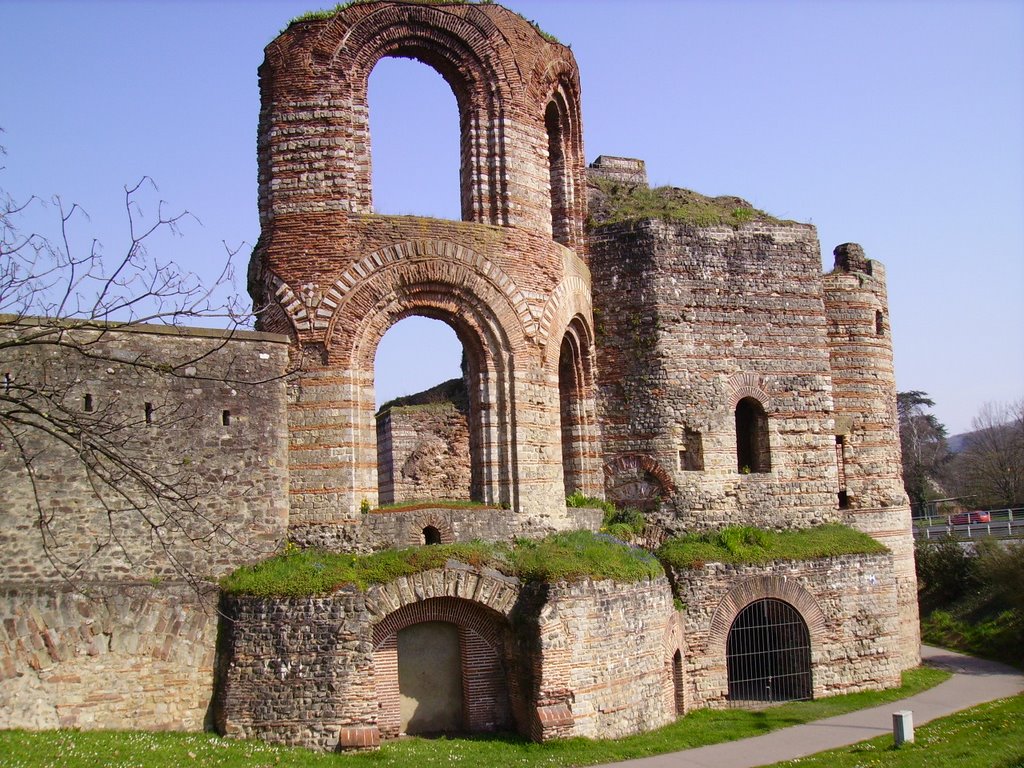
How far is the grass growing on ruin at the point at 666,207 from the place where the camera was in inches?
748

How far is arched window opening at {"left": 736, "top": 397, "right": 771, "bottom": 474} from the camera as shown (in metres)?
18.8

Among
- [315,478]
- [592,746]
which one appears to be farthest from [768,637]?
[315,478]

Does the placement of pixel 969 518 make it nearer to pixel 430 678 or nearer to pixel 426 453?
pixel 426 453

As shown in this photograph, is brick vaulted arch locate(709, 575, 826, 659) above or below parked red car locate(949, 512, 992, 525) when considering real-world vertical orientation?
below

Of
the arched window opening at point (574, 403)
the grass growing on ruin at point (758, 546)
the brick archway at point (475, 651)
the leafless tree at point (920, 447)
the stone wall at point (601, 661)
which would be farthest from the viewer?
the leafless tree at point (920, 447)

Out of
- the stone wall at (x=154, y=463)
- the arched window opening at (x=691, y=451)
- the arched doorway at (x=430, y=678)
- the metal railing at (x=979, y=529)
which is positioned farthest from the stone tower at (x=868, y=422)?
the stone wall at (x=154, y=463)

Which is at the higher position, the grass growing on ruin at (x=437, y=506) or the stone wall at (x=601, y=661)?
the grass growing on ruin at (x=437, y=506)

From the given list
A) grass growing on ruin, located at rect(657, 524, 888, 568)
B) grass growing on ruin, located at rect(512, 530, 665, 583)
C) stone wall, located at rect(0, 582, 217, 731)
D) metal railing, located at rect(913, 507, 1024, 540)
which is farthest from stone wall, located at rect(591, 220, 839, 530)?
metal railing, located at rect(913, 507, 1024, 540)

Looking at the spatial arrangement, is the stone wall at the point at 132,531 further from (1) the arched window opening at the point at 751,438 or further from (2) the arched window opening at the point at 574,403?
(1) the arched window opening at the point at 751,438

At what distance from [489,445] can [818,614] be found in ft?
22.8

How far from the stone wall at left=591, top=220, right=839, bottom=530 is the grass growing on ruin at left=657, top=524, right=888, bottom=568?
0.34 m

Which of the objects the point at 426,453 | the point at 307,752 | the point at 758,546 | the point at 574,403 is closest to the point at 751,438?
the point at 758,546

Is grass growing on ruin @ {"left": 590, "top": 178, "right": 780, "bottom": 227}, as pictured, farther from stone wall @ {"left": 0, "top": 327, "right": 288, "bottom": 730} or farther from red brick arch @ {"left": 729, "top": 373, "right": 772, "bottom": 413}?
stone wall @ {"left": 0, "top": 327, "right": 288, "bottom": 730}

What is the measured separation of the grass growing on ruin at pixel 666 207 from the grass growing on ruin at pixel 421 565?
6818 millimetres
